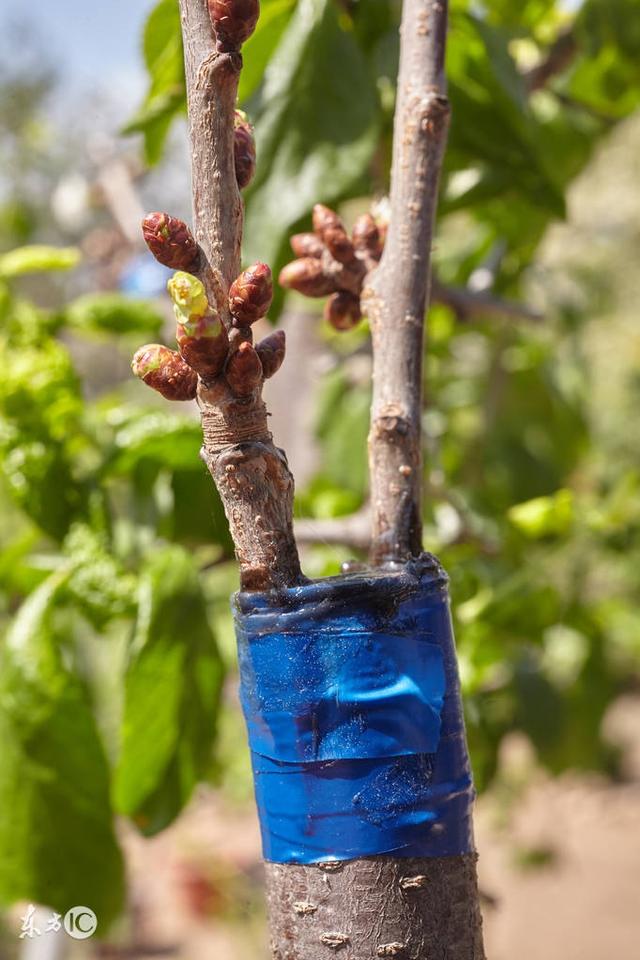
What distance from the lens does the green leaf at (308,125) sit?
0.73 m

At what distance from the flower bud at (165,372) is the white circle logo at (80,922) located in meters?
0.42

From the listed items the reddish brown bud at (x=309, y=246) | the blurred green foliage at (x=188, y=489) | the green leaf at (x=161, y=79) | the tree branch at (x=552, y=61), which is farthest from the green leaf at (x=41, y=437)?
the tree branch at (x=552, y=61)

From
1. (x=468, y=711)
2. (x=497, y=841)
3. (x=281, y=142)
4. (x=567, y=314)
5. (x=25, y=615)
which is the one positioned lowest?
(x=497, y=841)

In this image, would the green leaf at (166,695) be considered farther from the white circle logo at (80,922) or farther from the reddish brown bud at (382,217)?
the reddish brown bud at (382,217)

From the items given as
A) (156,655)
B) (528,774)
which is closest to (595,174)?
(528,774)

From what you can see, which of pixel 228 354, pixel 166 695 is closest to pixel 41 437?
pixel 166 695

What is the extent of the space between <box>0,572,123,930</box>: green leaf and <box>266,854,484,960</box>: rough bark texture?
341 mm

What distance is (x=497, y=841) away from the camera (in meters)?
3.49

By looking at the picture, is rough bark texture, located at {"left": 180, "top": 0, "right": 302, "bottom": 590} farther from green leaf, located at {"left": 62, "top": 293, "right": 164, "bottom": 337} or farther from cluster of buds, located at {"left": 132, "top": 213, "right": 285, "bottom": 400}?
green leaf, located at {"left": 62, "top": 293, "right": 164, "bottom": 337}

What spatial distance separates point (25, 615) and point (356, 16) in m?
0.52

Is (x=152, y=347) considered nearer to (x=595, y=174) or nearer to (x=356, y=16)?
(x=356, y=16)

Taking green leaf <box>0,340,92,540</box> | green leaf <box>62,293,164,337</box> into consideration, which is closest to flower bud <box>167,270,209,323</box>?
green leaf <box>0,340,92,540</box>

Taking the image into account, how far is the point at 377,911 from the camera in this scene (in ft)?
1.37

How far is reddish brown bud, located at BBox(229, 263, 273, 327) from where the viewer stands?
0.41 meters
